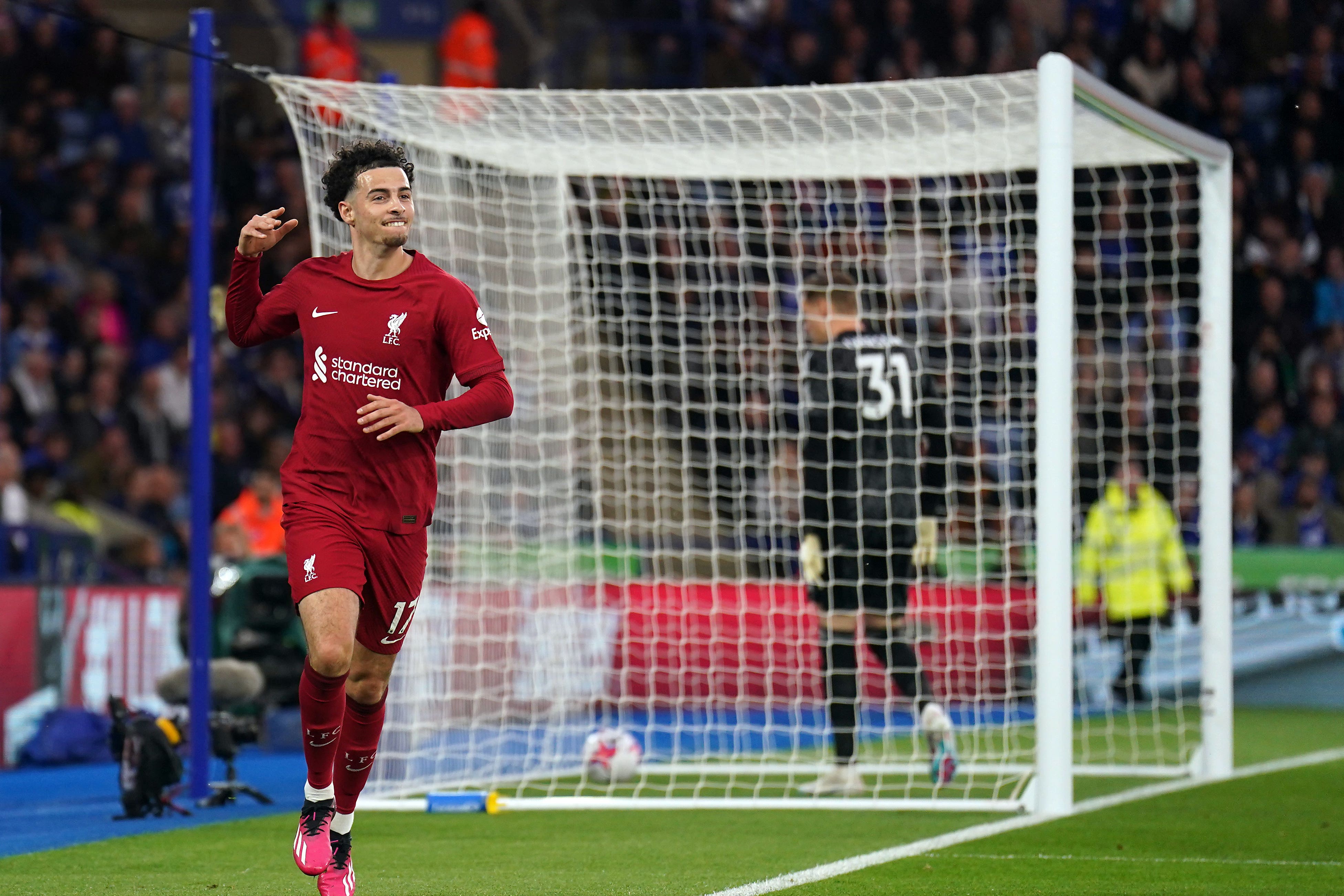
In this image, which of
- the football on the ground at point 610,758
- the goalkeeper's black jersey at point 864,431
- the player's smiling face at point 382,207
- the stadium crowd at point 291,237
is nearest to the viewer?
the player's smiling face at point 382,207

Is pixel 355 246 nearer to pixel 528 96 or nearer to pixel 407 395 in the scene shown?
pixel 407 395

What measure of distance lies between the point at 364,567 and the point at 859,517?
380cm

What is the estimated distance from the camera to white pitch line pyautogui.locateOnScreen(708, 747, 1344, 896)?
5.59m

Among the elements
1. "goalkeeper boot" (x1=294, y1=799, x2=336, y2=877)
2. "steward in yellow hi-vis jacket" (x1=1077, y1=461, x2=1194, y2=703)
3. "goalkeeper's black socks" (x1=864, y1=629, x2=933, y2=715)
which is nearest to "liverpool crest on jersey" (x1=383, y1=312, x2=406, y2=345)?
"goalkeeper boot" (x1=294, y1=799, x2=336, y2=877)

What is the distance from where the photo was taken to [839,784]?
8.24 m

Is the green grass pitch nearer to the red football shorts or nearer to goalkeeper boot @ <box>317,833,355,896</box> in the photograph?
goalkeeper boot @ <box>317,833,355,896</box>

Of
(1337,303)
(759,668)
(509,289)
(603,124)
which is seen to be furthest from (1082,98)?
(1337,303)

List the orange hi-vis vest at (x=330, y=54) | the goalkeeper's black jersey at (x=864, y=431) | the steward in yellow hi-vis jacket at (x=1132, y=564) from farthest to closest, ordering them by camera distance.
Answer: the orange hi-vis vest at (x=330, y=54), the steward in yellow hi-vis jacket at (x=1132, y=564), the goalkeeper's black jersey at (x=864, y=431)

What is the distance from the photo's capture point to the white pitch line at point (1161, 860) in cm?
608

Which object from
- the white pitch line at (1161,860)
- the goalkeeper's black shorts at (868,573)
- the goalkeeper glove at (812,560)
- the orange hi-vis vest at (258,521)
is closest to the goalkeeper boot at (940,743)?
the goalkeeper's black shorts at (868,573)

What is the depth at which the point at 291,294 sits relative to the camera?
212 inches

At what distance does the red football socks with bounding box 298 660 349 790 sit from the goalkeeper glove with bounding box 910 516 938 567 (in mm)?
3606

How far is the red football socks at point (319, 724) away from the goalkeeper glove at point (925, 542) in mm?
3606

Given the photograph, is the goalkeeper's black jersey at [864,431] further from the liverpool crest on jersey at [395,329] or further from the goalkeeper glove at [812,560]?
the liverpool crest on jersey at [395,329]
